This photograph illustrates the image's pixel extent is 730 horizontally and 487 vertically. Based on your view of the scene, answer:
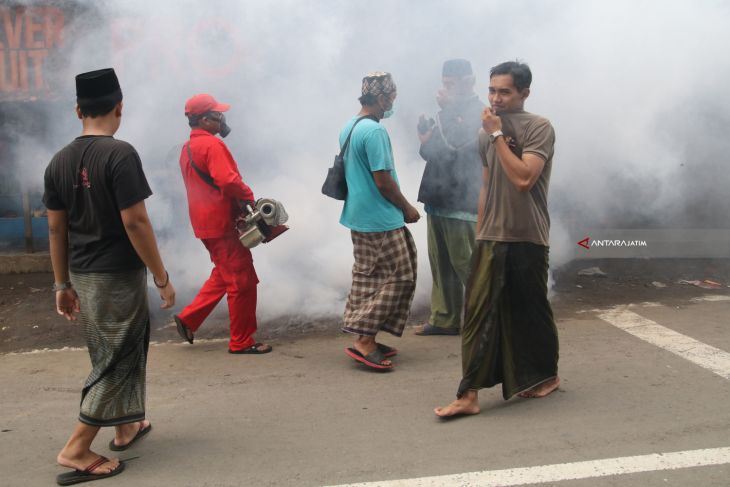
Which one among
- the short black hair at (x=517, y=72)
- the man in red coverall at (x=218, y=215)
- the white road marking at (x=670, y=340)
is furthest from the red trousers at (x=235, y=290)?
the white road marking at (x=670, y=340)

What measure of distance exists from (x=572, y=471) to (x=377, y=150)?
1.95 meters

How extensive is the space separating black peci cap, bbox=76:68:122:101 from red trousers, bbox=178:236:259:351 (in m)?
1.64

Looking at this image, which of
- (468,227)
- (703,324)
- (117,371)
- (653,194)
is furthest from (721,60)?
(117,371)

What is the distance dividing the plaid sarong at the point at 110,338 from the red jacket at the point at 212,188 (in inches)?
55.2

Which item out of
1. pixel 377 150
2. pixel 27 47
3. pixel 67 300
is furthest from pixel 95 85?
pixel 27 47

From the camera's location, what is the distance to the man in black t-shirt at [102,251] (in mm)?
2756

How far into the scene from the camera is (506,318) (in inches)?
131

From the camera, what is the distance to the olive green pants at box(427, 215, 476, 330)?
4715 mm

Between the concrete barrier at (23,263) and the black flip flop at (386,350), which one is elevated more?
the concrete barrier at (23,263)

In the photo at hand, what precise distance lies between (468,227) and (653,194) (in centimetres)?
335

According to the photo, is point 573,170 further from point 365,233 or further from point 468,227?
point 365,233

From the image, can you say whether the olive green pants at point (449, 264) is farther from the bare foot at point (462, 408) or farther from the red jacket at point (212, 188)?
the bare foot at point (462, 408)

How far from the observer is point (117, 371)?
2873 mm

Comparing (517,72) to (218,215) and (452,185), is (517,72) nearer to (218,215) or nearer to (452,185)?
(452,185)
